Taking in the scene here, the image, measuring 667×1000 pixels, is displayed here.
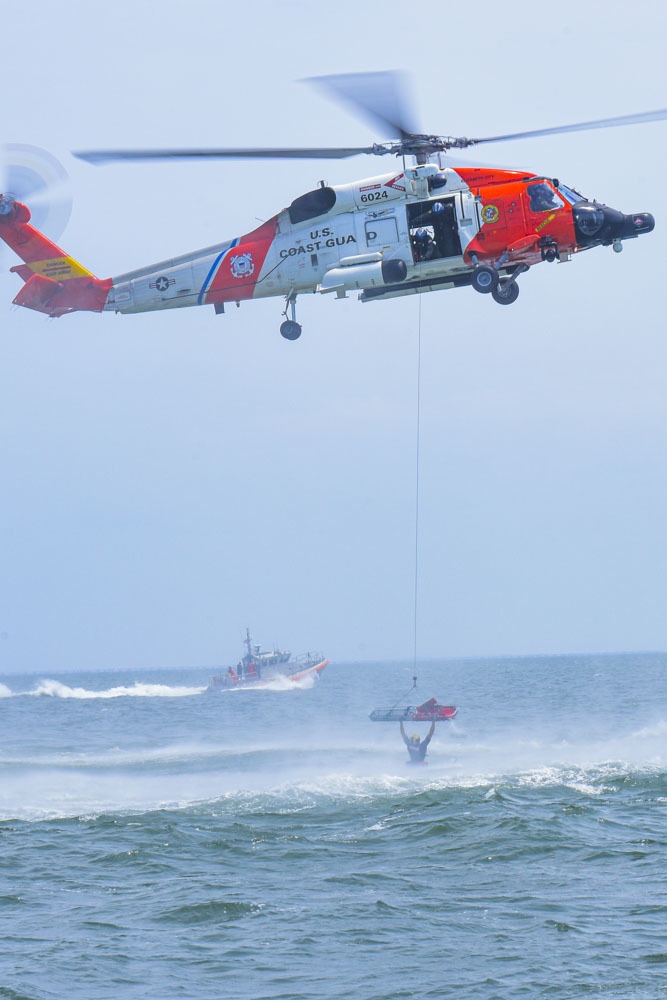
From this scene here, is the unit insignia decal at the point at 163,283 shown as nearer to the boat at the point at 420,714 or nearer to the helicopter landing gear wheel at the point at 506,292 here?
the helicopter landing gear wheel at the point at 506,292

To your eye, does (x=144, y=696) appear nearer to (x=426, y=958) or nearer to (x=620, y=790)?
(x=620, y=790)

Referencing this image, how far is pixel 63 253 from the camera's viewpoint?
1852 cm

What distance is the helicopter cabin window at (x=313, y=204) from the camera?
54.1 ft

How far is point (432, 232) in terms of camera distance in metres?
Answer: 16.1

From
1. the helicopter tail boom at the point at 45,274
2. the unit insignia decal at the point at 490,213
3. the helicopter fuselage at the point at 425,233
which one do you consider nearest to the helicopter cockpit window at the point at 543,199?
the helicopter fuselage at the point at 425,233

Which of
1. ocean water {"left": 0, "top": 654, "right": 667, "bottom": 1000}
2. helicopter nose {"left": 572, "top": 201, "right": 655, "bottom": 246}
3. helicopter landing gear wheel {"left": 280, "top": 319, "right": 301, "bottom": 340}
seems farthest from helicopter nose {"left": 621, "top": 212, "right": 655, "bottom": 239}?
ocean water {"left": 0, "top": 654, "right": 667, "bottom": 1000}

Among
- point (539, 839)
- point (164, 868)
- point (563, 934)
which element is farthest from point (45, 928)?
point (539, 839)

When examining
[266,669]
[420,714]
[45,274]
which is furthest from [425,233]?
[266,669]

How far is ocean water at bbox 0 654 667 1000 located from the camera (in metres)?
14.5

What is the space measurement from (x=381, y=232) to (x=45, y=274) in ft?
18.4

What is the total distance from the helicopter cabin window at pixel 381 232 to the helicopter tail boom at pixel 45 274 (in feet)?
13.6

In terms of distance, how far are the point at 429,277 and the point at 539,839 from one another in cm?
1054

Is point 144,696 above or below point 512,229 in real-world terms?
below

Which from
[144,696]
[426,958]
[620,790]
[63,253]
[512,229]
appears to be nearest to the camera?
[426,958]
